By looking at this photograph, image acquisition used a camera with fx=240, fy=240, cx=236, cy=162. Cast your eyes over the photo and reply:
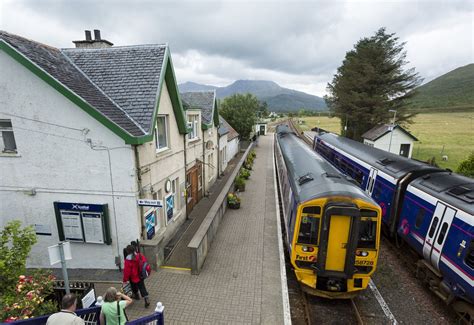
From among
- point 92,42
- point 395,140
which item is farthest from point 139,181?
point 395,140

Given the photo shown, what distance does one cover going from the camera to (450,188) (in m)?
7.47

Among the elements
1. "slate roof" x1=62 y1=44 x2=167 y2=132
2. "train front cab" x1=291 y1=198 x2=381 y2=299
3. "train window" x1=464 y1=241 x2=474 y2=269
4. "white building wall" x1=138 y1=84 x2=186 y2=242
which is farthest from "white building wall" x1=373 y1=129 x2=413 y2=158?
"slate roof" x1=62 y1=44 x2=167 y2=132

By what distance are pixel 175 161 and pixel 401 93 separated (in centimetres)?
3178

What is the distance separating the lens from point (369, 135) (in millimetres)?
28500

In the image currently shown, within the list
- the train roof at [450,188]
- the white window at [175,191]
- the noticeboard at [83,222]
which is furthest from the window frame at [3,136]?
the train roof at [450,188]

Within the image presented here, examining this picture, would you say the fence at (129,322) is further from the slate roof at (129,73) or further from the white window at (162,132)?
the white window at (162,132)

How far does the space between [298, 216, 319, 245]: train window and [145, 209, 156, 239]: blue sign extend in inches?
201

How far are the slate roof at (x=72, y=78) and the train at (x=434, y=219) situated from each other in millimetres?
9536

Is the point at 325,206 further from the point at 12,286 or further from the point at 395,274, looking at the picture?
the point at 12,286

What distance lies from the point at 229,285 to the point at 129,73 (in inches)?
335

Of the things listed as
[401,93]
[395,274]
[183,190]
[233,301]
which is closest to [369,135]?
[401,93]

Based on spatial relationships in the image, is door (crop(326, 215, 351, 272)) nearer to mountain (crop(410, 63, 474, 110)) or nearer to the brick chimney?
the brick chimney

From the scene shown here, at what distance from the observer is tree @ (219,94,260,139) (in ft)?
110

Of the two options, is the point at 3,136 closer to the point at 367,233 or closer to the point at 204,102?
the point at 367,233
